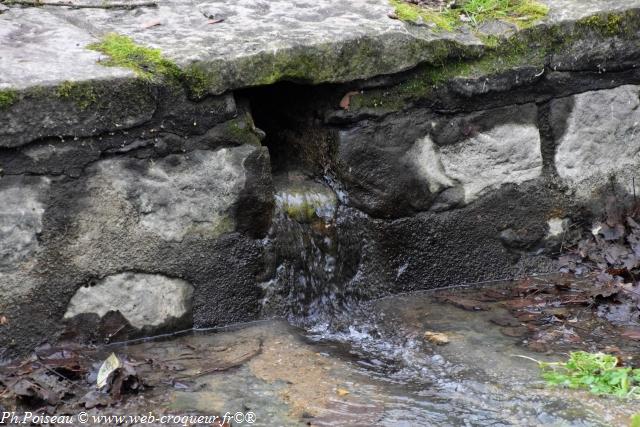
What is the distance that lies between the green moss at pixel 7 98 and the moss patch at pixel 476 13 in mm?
1629

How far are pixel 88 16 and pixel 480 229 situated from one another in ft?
6.35

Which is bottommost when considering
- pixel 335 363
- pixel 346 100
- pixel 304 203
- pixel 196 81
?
pixel 335 363

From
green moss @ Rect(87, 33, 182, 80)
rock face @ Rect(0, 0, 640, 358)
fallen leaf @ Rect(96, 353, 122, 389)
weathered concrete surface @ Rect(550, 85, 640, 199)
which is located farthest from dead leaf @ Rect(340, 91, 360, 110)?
fallen leaf @ Rect(96, 353, 122, 389)

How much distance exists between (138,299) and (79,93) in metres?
0.79

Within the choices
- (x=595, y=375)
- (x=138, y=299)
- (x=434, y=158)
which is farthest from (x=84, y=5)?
(x=595, y=375)

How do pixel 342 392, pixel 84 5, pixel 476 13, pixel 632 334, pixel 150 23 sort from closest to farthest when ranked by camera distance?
pixel 342 392, pixel 632 334, pixel 150 23, pixel 84 5, pixel 476 13

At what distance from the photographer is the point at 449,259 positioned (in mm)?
3623

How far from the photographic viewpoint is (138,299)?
3035 millimetres

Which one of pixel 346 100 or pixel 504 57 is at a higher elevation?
pixel 504 57

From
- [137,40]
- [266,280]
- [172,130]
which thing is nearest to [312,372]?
[266,280]

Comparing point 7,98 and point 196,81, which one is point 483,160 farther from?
point 7,98

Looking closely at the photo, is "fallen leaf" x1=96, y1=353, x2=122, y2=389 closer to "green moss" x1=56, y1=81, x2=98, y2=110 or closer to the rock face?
the rock face

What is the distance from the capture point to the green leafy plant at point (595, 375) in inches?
103

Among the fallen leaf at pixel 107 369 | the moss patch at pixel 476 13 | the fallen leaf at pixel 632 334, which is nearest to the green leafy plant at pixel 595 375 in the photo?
the fallen leaf at pixel 632 334
